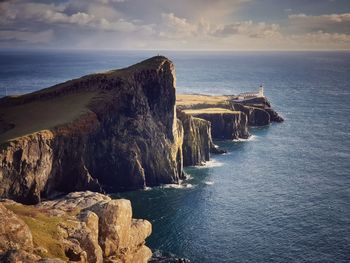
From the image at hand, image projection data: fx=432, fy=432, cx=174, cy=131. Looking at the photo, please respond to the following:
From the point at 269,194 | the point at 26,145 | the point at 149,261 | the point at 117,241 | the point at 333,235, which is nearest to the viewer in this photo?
the point at 117,241

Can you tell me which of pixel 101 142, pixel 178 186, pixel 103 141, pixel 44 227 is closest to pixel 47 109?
pixel 101 142

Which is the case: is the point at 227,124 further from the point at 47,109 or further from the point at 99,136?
the point at 47,109

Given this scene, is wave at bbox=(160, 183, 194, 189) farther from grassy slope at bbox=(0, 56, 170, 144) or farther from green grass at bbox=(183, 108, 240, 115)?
green grass at bbox=(183, 108, 240, 115)

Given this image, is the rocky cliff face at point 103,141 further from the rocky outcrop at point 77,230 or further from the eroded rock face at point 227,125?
the eroded rock face at point 227,125

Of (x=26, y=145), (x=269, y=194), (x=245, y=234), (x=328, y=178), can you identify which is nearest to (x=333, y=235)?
(x=245, y=234)

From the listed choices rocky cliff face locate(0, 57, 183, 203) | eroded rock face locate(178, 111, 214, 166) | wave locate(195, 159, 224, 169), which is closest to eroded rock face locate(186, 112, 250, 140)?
eroded rock face locate(178, 111, 214, 166)

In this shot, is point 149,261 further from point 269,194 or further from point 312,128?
point 312,128
